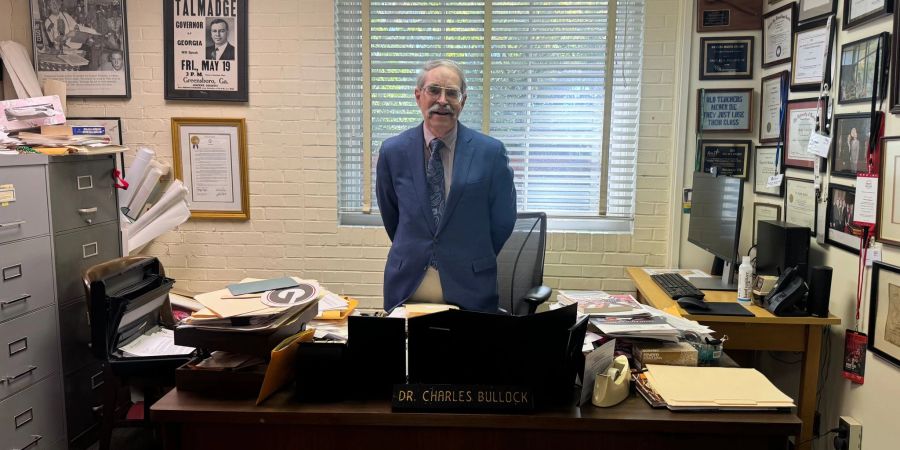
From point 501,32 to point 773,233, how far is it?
1779 mm

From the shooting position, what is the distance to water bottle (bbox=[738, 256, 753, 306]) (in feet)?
8.93

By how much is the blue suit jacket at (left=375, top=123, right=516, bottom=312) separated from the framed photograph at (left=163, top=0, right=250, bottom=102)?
1560 millimetres

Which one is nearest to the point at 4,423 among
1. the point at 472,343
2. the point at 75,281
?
the point at 75,281

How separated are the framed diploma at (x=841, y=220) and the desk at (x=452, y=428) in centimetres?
132

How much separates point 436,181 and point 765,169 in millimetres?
1821

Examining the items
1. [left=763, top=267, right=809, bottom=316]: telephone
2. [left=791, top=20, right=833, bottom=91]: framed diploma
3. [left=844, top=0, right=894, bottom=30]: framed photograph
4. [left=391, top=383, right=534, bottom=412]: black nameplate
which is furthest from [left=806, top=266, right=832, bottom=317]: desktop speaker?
[left=391, top=383, right=534, bottom=412]: black nameplate

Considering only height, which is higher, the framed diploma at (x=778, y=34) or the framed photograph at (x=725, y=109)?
the framed diploma at (x=778, y=34)

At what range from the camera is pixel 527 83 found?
3.61 m

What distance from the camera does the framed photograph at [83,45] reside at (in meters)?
3.61

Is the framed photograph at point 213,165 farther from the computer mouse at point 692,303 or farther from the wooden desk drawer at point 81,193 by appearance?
the computer mouse at point 692,303

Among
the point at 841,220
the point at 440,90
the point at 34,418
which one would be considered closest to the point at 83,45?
the point at 34,418

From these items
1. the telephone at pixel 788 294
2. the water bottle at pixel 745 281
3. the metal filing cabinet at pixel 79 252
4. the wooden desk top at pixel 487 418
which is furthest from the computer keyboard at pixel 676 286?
the metal filing cabinet at pixel 79 252

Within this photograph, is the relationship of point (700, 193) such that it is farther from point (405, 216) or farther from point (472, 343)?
point (472, 343)

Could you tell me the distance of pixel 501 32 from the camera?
11.7 feet
